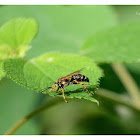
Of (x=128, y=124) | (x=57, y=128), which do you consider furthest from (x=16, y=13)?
(x=128, y=124)

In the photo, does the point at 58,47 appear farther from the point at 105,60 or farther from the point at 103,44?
the point at 105,60

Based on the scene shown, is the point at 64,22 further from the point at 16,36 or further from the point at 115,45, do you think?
the point at 16,36

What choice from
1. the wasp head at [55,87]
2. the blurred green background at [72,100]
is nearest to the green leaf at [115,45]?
the blurred green background at [72,100]

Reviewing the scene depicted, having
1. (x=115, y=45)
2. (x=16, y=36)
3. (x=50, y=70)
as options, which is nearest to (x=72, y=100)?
(x=115, y=45)

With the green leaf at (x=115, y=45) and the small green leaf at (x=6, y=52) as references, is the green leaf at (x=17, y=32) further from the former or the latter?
the green leaf at (x=115, y=45)

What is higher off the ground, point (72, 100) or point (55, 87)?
point (55, 87)

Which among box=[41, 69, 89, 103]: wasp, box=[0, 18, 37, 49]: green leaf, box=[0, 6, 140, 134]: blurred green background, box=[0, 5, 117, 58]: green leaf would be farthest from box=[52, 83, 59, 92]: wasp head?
box=[0, 5, 117, 58]: green leaf
